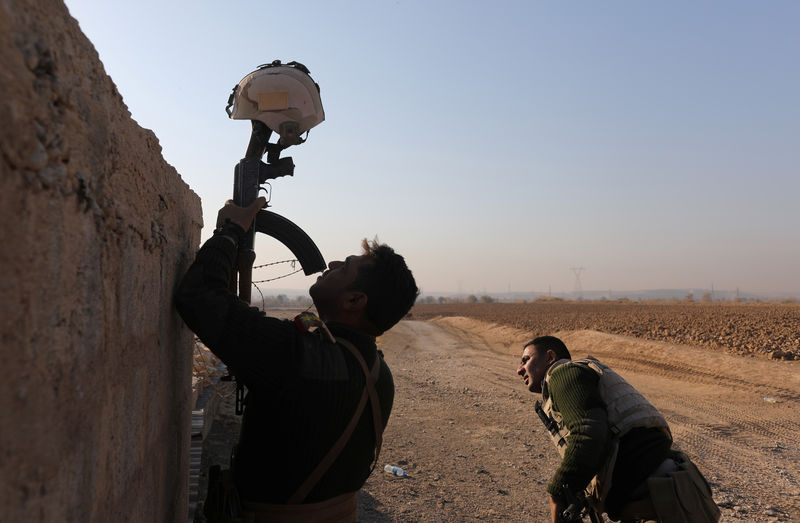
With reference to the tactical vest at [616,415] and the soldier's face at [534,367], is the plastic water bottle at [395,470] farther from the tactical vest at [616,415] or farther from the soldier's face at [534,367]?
the tactical vest at [616,415]

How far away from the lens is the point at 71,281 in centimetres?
108

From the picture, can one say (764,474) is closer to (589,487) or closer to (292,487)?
(589,487)

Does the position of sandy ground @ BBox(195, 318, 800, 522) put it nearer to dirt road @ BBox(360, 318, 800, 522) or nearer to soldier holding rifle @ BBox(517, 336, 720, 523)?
dirt road @ BBox(360, 318, 800, 522)

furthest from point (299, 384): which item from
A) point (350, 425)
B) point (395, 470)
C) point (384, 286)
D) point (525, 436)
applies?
point (525, 436)

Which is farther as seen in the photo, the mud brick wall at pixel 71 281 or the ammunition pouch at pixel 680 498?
the ammunition pouch at pixel 680 498

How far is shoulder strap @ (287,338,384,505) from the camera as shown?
1965 mm

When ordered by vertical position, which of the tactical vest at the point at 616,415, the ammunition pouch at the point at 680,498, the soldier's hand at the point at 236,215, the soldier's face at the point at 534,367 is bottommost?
the ammunition pouch at the point at 680,498

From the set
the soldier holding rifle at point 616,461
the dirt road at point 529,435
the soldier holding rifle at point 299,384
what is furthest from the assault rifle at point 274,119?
the dirt road at point 529,435

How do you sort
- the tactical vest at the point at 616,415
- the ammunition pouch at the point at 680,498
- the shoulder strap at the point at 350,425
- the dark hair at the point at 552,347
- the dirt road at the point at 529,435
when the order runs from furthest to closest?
the dirt road at the point at 529,435 < the dark hair at the point at 552,347 < the tactical vest at the point at 616,415 < the ammunition pouch at the point at 680,498 < the shoulder strap at the point at 350,425

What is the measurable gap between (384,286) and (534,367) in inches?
68.0

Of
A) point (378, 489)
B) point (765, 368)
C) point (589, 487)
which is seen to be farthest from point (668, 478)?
point (765, 368)

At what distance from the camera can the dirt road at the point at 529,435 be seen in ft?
18.3

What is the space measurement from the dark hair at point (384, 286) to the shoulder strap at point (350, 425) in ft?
0.58

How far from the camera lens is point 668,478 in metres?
2.87
